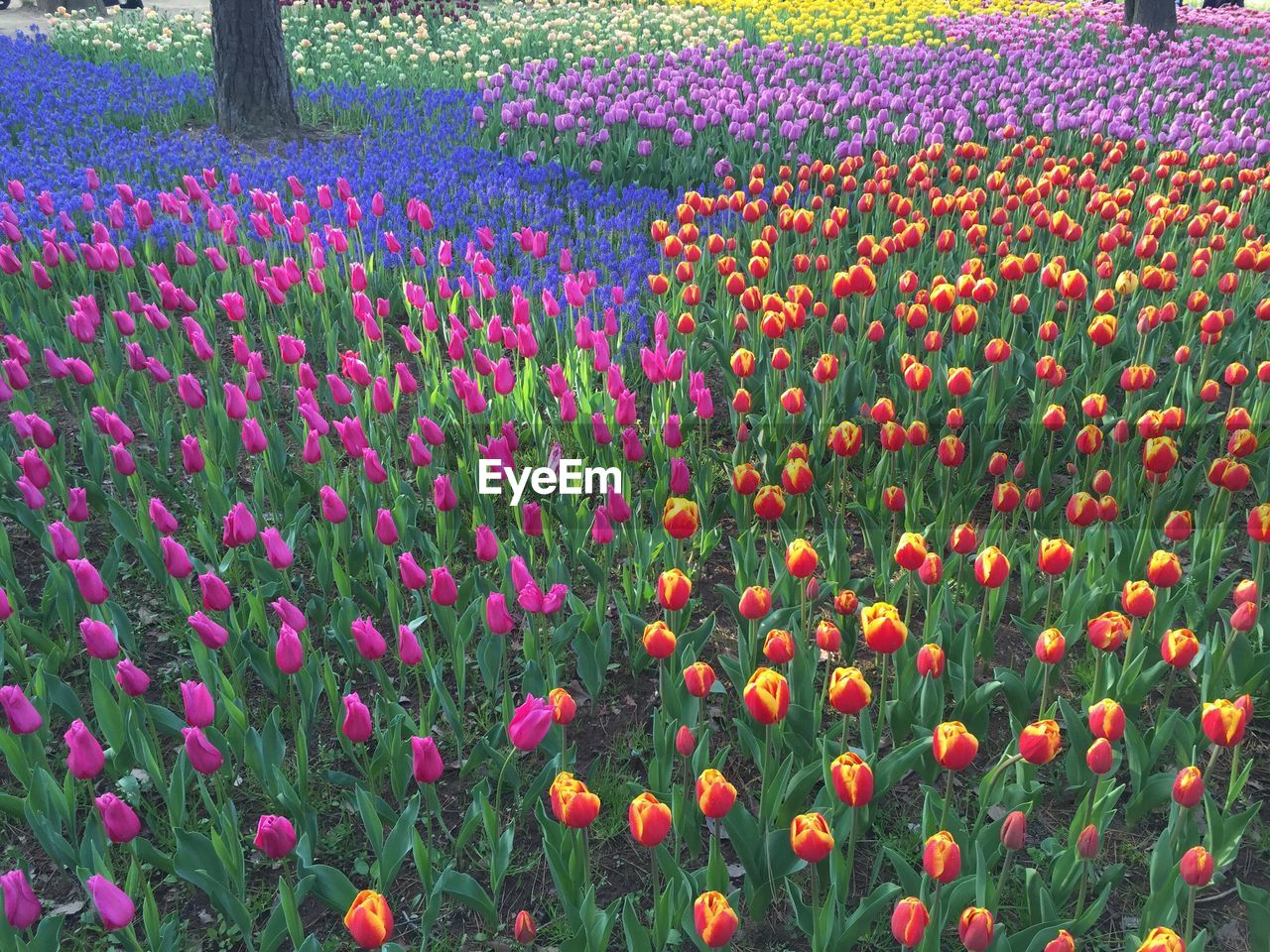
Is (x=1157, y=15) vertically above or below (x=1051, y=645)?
above

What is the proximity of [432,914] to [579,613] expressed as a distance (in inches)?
41.8

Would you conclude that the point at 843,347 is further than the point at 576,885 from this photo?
Yes

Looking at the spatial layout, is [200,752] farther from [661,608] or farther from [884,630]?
[661,608]

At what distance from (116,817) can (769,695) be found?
1.39 metres

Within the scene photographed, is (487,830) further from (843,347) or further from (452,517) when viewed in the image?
(843,347)

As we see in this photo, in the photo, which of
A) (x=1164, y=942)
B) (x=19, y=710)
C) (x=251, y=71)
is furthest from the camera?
(x=251, y=71)

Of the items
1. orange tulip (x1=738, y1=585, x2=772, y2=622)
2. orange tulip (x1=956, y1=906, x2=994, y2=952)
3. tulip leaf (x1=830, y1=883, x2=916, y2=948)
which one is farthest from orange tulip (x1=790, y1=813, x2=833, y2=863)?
orange tulip (x1=738, y1=585, x2=772, y2=622)

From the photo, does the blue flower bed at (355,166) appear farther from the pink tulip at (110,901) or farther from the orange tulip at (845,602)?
the pink tulip at (110,901)

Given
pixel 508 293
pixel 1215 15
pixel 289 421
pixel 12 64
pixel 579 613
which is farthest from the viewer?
pixel 1215 15

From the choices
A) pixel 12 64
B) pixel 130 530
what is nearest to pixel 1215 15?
pixel 12 64

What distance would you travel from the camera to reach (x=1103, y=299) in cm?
404

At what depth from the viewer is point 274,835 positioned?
208cm

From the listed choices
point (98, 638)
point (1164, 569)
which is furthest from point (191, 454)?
point (1164, 569)

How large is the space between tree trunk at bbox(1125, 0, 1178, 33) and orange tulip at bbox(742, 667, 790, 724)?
627 inches
